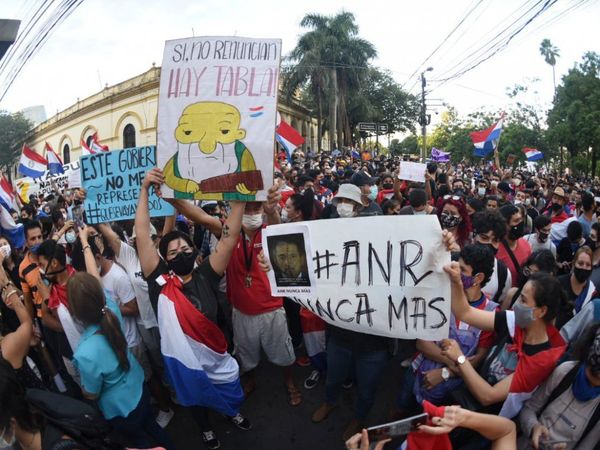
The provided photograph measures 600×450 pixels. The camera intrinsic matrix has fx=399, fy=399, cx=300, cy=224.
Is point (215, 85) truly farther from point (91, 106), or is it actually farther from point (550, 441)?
point (91, 106)

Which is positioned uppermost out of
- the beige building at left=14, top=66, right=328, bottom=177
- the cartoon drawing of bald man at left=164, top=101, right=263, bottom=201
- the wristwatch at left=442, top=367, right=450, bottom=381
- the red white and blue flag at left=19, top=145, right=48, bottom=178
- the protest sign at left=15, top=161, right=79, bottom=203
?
the beige building at left=14, top=66, right=328, bottom=177

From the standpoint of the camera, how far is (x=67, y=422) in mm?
1774

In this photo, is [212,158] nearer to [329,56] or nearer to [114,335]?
[114,335]

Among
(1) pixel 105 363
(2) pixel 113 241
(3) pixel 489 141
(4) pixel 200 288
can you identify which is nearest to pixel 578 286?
(4) pixel 200 288

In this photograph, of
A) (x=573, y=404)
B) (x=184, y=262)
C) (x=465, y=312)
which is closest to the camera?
(x=573, y=404)

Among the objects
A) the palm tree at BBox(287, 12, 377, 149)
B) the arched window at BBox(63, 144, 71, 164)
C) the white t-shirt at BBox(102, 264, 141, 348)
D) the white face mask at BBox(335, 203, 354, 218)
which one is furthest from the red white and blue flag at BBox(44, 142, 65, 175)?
the arched window at BBox(63, 144, 71, 164)

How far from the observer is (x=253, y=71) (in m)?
2.65

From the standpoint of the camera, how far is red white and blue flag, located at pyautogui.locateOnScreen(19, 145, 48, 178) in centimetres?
1074

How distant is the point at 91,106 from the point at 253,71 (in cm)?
3768

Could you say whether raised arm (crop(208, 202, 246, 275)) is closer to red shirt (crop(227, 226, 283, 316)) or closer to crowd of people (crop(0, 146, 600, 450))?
crowd of people (crop(0, 146, 600, 450))

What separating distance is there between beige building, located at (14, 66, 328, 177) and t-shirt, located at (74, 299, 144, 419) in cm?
2509

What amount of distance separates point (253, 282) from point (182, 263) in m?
0.79

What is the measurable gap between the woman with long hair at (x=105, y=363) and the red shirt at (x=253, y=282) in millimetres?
1060

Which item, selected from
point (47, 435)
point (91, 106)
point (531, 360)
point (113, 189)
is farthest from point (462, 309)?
point (91, 106)
